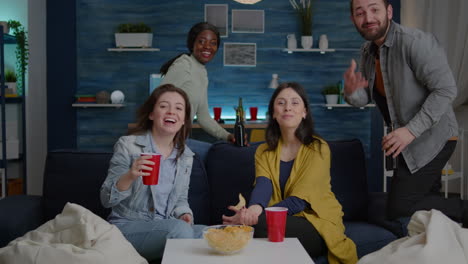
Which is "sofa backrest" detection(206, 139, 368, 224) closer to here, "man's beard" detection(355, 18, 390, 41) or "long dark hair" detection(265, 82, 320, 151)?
"long dark hair" detection(265, 82, 320, 151)

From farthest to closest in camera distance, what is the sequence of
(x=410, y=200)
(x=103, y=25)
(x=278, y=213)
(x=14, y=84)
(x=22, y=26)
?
(x=103, y=25)
(x=22, y=26)
(x=14, y=84)
(x=410, y=200)
(x=278, y=213)

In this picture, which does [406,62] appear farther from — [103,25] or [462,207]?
[103,25]

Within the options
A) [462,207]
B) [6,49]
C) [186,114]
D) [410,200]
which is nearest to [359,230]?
[410,200]

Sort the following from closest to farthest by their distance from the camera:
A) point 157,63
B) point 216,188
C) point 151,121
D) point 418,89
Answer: point 418,89
point 151,121
point 216,188
point 157,63

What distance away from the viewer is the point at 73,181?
9.52 ft

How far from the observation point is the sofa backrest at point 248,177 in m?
3.00

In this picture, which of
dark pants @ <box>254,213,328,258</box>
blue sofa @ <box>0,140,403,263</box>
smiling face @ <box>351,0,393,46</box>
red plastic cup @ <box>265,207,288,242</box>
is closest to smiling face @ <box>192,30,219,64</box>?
blue sofa @ <box>0,140,403,263</box>

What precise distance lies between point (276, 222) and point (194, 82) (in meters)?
1.67

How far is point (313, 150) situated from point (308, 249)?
17.5 inches

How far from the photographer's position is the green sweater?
3469 mm

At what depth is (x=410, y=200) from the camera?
267 centimetres

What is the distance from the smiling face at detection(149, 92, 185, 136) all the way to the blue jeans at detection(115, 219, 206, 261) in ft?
1.45

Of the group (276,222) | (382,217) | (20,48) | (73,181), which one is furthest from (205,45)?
(20,48)

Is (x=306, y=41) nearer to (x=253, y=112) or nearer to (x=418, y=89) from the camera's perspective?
(x=253, y=112)
